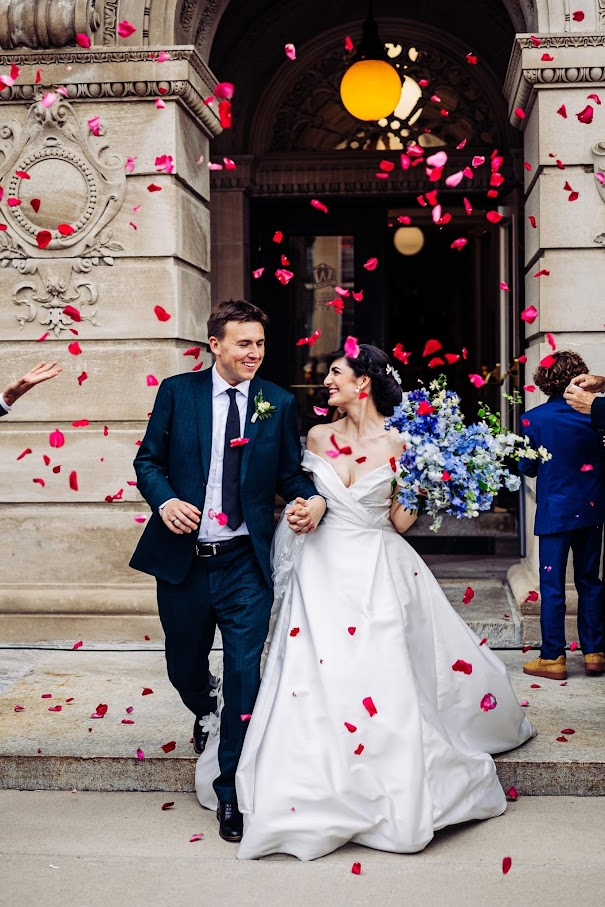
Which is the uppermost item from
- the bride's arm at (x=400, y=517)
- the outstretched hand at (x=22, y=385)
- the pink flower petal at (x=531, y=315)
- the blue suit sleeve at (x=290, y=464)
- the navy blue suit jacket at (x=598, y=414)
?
the pink flower petal at (x=531, y=315)

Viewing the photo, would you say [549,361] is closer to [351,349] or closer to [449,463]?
[351,349]

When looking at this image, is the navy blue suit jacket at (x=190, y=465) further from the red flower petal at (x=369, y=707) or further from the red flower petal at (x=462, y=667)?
the red flower petal at (x=462, y=667)

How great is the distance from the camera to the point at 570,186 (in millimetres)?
6945

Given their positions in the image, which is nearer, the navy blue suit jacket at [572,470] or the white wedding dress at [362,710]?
the white wedding dress at [362,710]

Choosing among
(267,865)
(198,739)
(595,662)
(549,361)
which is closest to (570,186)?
(549,361)

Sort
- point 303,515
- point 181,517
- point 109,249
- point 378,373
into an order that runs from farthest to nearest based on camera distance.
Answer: point 109,249
point 378,373
point 303,515
point 181,517

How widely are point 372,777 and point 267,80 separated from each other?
24.8 ft

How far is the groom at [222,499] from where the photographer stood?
4.54 m

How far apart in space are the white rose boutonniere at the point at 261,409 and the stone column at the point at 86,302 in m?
2.59

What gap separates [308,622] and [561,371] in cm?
253

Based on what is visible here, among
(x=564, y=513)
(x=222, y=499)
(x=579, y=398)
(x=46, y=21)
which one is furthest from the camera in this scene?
(x=46, y=21)

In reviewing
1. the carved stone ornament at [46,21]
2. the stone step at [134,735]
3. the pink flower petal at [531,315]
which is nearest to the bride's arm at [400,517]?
the stone step at [134,735]

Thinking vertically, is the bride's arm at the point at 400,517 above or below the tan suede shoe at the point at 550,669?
above

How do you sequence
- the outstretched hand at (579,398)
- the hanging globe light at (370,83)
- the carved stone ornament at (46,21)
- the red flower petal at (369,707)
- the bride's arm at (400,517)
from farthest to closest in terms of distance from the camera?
the hanging globe light at (370,83)
the carved stone ornament at (46,21)
the outstretched hand at (579,398)
the bride's arm at (400,517)
the red flower petal at (369,707)
